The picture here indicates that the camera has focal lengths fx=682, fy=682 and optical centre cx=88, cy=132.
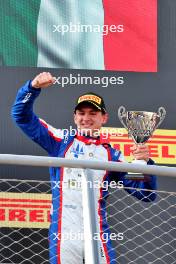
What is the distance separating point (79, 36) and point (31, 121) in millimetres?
A: 1162

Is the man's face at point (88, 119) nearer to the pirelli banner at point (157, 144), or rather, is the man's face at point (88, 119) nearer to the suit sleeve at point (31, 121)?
the suit sleeve at point (31, 121)

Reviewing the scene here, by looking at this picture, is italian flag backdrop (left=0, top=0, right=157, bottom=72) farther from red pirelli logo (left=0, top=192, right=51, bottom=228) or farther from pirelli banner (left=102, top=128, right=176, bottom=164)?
red pirelli logo (left=0, top=192, right=51, bottom=228)

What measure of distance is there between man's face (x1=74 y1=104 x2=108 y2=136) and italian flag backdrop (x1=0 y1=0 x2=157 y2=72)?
2.94 feet

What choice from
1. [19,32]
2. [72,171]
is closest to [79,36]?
[19,32]

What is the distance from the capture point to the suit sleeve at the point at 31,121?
291cm

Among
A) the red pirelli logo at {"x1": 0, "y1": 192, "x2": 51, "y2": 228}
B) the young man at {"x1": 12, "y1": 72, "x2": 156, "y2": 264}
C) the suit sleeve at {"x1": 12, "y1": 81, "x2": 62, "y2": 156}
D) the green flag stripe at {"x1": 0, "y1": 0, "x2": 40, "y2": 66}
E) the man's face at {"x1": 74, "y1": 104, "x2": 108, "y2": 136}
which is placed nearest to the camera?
the young man at {"x1": 12, "y1": 72, "x2": 156, "y2": 264}

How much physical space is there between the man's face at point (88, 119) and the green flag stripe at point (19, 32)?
905 mm

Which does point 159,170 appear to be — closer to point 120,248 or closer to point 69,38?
point 120,248

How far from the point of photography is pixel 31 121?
9.75 feet

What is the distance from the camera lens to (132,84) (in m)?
3.99

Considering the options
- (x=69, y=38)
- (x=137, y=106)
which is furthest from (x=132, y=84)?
(x=69, y=38)

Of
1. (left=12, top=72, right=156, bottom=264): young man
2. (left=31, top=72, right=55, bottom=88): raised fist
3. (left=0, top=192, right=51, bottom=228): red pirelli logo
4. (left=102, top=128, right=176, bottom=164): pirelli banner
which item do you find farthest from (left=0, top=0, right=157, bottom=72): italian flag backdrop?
(left=31, top=72, right=55, bottom=88): raised fist

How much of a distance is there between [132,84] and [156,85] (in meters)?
0.14

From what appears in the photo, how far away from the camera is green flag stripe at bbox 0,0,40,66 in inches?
152
